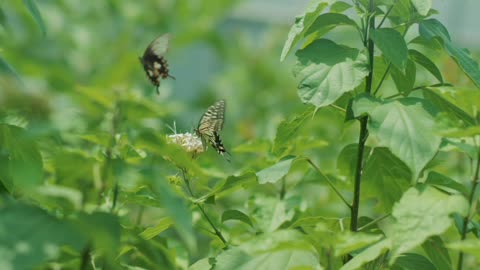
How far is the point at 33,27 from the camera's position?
3.05 meters

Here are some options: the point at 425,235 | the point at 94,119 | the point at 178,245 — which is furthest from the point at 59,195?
the point at 94,119

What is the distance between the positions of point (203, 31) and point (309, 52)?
8.28ft

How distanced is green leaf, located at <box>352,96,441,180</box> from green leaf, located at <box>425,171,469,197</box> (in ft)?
0.33

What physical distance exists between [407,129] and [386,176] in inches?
9.6

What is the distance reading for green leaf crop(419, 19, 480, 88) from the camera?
1.27m

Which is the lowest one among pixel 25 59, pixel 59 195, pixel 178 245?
pixel 178 245

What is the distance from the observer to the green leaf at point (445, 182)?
1.23 m

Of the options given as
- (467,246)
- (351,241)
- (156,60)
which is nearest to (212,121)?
(156,60)

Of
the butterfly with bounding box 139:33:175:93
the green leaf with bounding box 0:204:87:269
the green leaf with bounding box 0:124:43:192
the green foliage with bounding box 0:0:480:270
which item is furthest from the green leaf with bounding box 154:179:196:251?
the butterfly with bounding box 139:33:175:93

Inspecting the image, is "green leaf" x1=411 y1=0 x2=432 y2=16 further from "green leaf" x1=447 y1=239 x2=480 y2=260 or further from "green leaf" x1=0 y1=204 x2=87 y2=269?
"green leaf" x1=0 y1=204 x2=87 y2=269

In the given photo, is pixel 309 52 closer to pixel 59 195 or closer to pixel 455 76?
pixel 59 195

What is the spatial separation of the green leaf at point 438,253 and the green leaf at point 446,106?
181mm

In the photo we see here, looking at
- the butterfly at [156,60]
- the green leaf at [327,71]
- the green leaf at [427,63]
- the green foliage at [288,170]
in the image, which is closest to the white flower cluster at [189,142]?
the green foliage at [288,170]

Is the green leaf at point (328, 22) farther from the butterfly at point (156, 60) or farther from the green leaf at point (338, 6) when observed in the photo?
the butterfly at point (156, 60)
